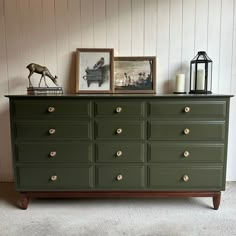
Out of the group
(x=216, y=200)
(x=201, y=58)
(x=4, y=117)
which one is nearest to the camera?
(x=216, y=200)

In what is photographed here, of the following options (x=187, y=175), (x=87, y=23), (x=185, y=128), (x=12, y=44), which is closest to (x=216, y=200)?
(x=187, y=175)

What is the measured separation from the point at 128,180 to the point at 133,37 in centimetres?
140

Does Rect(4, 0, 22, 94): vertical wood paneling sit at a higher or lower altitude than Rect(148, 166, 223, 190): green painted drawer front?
higher

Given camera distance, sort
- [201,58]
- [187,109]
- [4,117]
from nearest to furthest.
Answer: [187,109] → [201,58] → [4,117]

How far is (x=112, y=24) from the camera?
246 cm

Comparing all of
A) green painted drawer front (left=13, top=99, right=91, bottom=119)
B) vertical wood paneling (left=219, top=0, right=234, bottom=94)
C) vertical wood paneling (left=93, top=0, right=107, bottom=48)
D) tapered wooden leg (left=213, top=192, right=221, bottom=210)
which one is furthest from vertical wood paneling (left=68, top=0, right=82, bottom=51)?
tapered wooden leg (left=213, top=192, right=221, bottom=210)

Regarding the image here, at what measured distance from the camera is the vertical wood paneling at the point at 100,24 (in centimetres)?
244

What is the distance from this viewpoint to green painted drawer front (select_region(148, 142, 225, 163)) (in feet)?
6.60

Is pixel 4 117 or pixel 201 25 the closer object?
pixel 201 25

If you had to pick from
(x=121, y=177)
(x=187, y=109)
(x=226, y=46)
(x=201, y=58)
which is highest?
(x=226, y=46)

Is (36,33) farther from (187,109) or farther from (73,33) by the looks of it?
(187,109)

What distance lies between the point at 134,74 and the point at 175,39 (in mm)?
545

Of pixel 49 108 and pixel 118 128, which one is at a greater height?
pixel 49 108

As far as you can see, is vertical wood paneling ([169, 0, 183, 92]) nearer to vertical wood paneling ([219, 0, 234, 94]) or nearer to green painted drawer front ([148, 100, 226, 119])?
vertical wood paneling ([219, 0, 234, 94])
